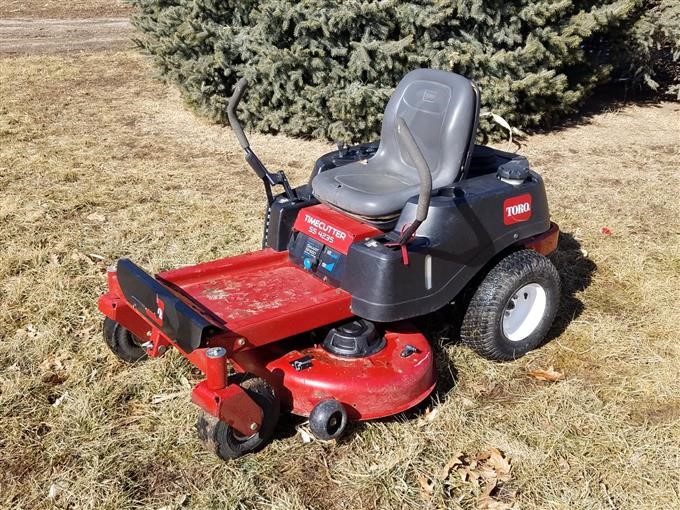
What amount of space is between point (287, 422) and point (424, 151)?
5.03 feet

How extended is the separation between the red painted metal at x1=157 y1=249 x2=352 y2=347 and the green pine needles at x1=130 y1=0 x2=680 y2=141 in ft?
10.8

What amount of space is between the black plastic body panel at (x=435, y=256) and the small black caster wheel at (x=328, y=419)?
46 cm

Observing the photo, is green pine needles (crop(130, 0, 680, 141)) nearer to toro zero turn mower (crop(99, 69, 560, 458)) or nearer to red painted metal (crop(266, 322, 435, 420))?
toro zero turn mower (crop(99, 69, 560, 458))

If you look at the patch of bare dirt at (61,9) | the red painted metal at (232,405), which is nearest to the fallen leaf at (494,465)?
the red painted metal at (232,405)

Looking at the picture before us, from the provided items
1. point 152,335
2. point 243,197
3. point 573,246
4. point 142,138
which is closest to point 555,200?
point 573,246

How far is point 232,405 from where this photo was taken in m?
2.66

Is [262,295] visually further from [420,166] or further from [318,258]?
[420,166]

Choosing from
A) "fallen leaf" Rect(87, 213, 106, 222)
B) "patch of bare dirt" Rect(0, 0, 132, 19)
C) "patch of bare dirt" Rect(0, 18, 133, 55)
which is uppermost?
"fallen leaf" Rect(87, 213, 106, 222)

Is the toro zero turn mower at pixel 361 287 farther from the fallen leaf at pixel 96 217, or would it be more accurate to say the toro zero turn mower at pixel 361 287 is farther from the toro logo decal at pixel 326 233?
the fallen leaf at pixel 96 217

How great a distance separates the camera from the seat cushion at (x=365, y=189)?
3260 mm

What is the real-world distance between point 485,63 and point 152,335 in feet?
15.1

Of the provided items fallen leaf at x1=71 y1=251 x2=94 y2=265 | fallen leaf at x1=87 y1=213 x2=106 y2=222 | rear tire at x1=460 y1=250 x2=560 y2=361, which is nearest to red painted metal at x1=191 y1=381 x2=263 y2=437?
→ rear tire at x1=460 y1=250 x2=560 y2=361

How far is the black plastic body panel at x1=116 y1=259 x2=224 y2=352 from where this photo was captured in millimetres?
2674

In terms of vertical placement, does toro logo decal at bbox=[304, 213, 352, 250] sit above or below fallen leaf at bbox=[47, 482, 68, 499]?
above
